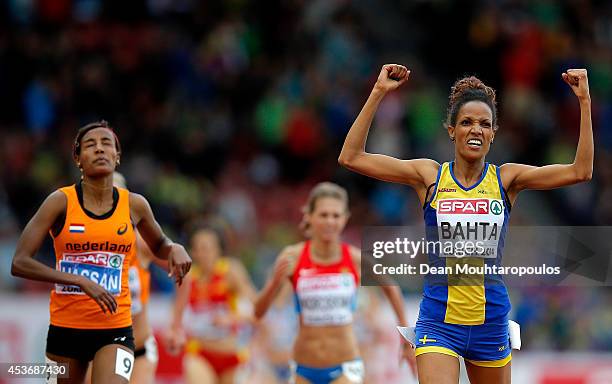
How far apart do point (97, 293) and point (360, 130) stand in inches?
83.2

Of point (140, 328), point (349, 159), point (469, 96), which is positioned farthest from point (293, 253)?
point (469, 96)

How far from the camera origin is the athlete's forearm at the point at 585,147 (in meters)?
6.94

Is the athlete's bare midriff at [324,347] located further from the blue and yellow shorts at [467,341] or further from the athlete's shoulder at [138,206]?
the blue and yellow shorts at [467,341]

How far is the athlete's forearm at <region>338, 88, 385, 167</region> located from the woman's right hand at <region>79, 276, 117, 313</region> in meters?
1.86

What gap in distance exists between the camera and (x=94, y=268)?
784 cm

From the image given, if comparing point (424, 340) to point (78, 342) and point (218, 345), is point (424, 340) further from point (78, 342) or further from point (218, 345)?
point (218, 345)

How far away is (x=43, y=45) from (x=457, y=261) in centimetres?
1276

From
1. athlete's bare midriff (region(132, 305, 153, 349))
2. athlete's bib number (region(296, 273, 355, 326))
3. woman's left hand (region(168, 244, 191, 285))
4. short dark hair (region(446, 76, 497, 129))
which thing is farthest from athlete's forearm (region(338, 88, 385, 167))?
athlete's bare midriff (region(132, 305, 153, 349))

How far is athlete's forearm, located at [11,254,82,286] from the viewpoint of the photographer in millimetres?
7523

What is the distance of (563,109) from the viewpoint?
58.4ft

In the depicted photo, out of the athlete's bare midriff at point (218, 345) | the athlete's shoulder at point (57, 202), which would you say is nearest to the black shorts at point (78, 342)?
the athlete's shoulder at point (57, 202)

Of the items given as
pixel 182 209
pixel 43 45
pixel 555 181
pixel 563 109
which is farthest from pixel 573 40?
pixel 555 181

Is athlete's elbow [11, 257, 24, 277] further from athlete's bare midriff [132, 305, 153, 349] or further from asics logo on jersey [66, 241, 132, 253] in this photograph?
athlete's bare midriff [132, 305, 153, 349]

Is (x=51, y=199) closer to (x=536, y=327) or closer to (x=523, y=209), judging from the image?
(x=536, y=327)
